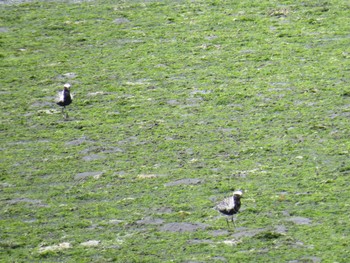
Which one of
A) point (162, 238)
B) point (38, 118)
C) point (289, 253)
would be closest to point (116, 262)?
point (162, 238)

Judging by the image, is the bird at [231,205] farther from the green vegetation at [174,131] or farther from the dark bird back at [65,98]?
the dark bird back at [65,98]

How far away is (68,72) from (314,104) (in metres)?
3.95

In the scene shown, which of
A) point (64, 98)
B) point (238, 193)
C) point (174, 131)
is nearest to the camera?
point (238, 193)

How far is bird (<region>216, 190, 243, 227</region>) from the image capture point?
9.27 m

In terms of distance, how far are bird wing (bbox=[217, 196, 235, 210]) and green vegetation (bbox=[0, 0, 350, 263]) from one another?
12cm

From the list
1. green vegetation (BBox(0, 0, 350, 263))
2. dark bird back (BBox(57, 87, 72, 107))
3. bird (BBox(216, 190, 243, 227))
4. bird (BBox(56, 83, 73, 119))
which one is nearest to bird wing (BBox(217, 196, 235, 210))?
bird (BBox(216, 190, 243, 227))

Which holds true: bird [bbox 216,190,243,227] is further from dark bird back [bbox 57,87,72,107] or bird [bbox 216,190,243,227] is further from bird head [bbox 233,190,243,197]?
dark bird back [bbox 57,87,72,107]

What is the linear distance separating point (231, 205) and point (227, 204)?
0.06 m

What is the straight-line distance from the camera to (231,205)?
9281 mm

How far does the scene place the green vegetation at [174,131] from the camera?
908cm

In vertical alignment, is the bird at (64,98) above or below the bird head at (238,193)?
above

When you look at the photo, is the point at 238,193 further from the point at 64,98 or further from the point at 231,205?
the point at 64,98

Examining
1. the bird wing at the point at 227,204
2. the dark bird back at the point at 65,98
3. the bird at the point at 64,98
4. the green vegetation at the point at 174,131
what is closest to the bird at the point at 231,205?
the bird wing at the point at 227,204

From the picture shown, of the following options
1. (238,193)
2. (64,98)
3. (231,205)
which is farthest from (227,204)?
(64,98)
